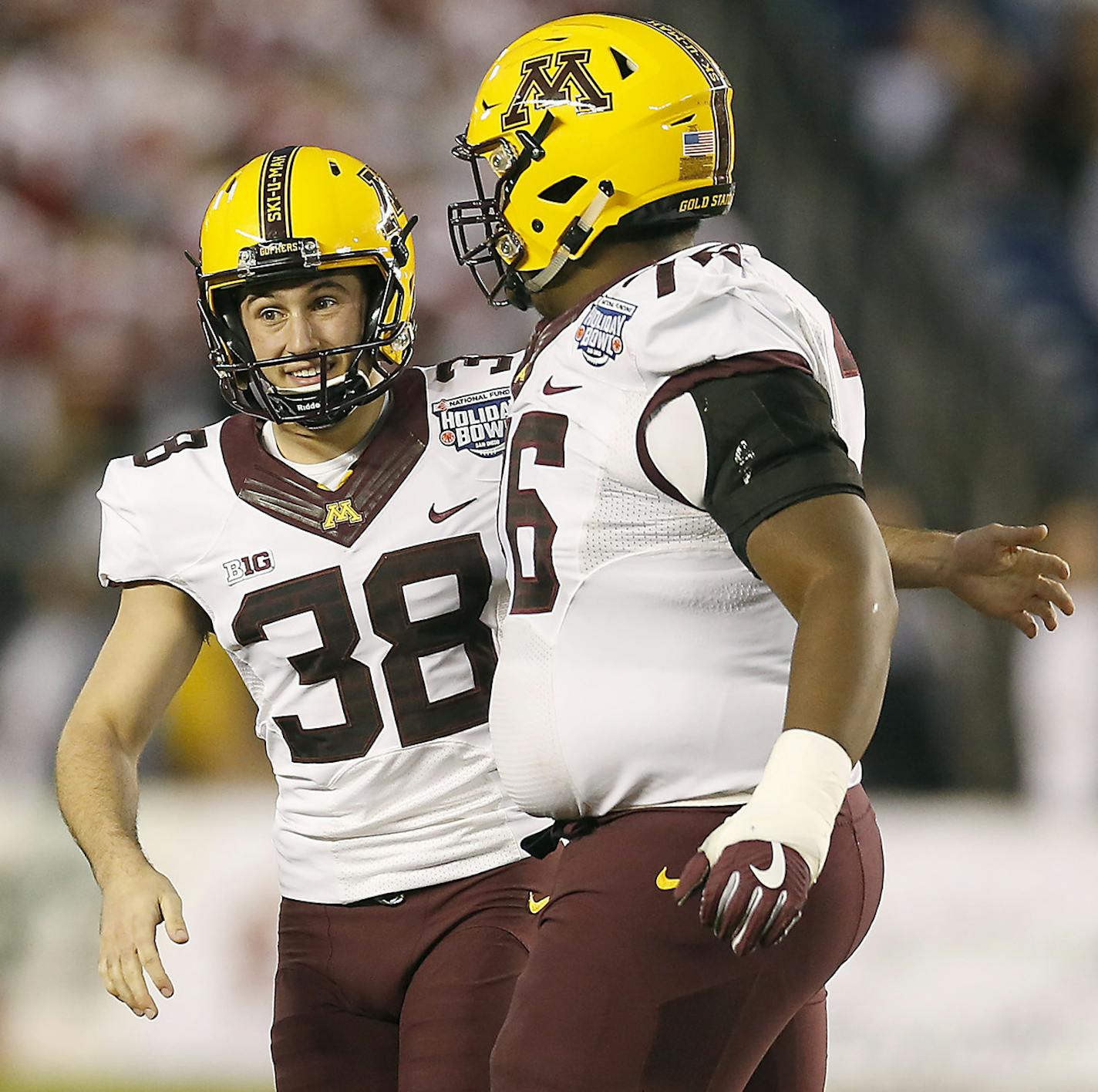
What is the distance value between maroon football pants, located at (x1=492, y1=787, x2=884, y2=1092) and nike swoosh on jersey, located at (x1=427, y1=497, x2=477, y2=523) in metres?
0.78

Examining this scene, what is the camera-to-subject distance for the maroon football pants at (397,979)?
8.50 ft

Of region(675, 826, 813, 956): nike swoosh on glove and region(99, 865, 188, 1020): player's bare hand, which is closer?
region(675, 826, 813, 956): nike swoosh on glove

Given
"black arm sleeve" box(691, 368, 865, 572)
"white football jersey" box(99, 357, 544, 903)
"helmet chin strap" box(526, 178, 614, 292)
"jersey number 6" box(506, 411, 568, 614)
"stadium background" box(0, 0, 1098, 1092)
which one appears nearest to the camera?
"black arm sleeve" box(691, 368, 865, 572)

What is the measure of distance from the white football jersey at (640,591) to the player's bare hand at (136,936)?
21.7 inches

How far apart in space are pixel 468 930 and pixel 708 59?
4.26 ft

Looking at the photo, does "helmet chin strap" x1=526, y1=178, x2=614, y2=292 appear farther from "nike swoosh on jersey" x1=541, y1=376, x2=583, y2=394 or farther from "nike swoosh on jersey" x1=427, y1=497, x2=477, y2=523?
"nike swoosh on jersey" x1=427, y1=497, x2=477, y2=523

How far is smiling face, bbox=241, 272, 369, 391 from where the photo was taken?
2699mm

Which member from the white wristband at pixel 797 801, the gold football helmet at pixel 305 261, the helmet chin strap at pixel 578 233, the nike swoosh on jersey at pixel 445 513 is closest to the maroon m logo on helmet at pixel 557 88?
the helmet chin strap at pixel 578 233

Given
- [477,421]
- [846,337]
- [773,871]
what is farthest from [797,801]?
[846,337]

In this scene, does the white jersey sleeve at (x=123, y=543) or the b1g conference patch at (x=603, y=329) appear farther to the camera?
the white jersey sleeve at (x=123, y=543)

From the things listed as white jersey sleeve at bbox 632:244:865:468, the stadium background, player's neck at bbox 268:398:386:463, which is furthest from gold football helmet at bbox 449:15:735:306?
the stadium background

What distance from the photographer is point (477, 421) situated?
280cm

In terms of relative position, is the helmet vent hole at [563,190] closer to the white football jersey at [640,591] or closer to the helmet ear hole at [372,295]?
the white football jersey at [640,591]

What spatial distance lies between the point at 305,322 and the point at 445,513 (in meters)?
0.37
